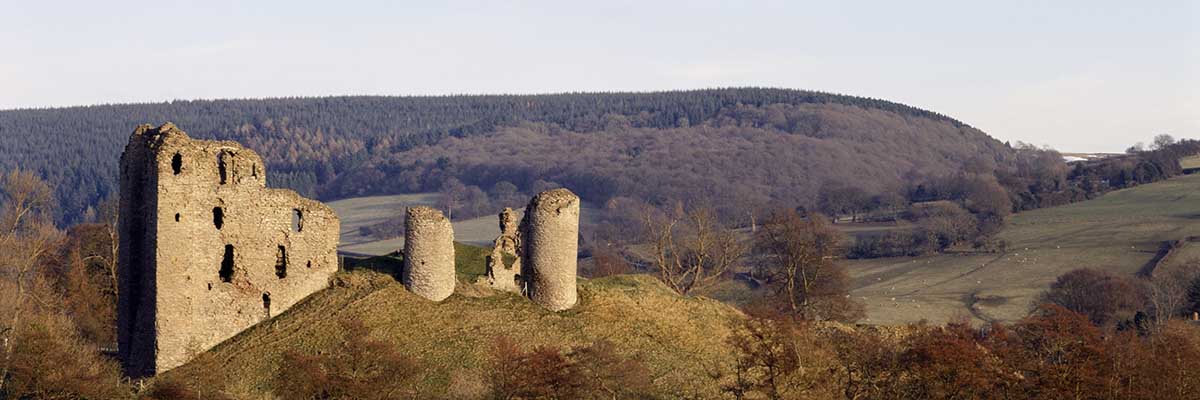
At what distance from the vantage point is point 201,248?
40.2 meters

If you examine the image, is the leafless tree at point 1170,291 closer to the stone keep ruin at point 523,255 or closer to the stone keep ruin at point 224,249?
the stone keep ruin at point 523,255

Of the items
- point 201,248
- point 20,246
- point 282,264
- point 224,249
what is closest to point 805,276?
point 282,264

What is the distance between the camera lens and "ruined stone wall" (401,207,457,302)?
41562 mm

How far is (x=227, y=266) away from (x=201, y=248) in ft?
3.71

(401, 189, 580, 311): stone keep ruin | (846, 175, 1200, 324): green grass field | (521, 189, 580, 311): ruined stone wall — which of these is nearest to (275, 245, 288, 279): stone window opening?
(401, 189, 580, 311): stone keep ruin

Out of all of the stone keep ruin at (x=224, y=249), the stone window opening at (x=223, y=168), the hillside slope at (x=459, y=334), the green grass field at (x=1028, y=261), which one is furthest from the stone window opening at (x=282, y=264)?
the green grass field at (x=1028, y=261)

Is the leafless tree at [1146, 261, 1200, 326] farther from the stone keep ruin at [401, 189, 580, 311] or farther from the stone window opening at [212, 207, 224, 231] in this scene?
the stone window opening at [212, 207, 224, 231]

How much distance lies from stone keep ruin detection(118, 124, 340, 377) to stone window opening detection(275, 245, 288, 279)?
0.09 feet

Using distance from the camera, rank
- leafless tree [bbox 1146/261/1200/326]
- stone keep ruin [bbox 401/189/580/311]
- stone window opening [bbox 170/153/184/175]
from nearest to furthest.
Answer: stone window opening [bbox 170/153/184/175] → stone keep ruin [bbox 401/189/580/311] → leafless tree [bbox 1146/261/1200/326]

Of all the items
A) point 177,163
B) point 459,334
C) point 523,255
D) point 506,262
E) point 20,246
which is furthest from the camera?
point 20,246

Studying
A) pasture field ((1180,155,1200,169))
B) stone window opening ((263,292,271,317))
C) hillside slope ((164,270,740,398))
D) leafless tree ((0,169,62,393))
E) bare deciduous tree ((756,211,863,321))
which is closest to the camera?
hillside slope ((164,270,740,398))

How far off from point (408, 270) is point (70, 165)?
15031cm

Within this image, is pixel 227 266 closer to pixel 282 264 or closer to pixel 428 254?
pixel 282 264

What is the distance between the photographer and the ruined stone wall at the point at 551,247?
42.6 m
